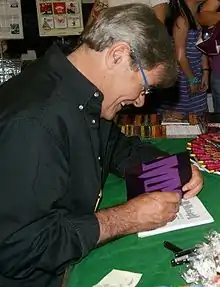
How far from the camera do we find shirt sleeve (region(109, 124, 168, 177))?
6.40 feet

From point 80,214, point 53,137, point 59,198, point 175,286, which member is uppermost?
point 53,137

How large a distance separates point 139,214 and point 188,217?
22 cm

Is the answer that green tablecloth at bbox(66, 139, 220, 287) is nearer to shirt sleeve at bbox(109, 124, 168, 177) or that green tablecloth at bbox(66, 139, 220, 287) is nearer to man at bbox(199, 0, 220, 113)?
shirt sleeve at bbox(109, 124, 168, 177)

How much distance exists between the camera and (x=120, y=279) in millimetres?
1369

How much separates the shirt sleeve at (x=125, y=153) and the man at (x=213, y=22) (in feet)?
5.10

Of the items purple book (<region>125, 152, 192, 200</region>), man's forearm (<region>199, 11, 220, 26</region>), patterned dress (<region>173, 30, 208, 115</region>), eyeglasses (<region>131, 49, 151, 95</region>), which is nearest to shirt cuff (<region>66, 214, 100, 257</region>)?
purple book (<region>125, 152, 192, 200</region>)

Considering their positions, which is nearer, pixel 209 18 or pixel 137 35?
pixel 137 35

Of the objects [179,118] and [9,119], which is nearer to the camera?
[9,119]

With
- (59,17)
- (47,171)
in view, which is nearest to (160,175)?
(47,171)

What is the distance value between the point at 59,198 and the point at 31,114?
24 centimetres

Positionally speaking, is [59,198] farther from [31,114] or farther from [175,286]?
[175,286]

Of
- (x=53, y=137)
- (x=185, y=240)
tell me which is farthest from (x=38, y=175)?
(x=185, y=240)

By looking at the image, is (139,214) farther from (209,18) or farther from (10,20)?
(10,20)

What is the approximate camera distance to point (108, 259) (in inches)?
57.8
